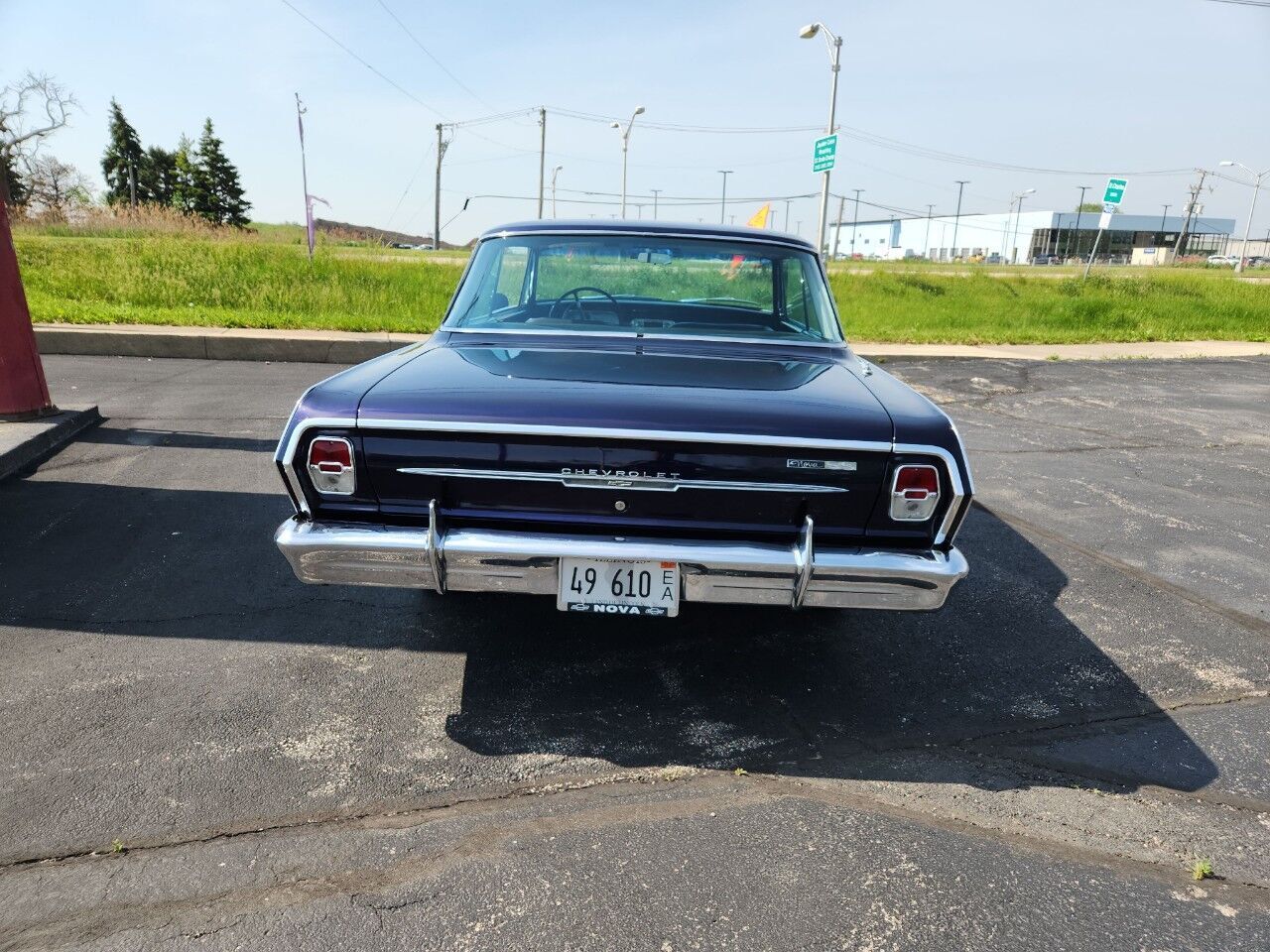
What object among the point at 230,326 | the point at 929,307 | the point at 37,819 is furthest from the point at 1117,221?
the point at 37,819

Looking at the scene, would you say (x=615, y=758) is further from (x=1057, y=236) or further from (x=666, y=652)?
(x=1057, y=236)

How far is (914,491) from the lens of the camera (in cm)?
255

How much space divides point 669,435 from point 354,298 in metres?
12.6

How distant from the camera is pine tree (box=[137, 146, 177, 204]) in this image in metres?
60.2

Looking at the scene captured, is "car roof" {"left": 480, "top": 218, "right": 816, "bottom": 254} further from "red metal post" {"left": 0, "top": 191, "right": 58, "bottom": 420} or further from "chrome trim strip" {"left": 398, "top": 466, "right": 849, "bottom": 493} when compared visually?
"red metal post" {"left": 0, "top": 191, "right": 58, "bottom": 420}

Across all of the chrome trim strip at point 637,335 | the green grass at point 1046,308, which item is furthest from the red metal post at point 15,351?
the green grass at point 1046,308

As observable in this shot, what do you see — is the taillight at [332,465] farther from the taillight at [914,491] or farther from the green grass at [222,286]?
the green grass at [222,286]

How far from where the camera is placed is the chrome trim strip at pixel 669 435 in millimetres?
2461

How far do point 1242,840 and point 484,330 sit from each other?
3.14 m

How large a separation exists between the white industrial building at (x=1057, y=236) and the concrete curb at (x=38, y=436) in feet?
263

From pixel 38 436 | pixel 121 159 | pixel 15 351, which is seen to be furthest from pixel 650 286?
pixel 121 159

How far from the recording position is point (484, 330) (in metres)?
3.57

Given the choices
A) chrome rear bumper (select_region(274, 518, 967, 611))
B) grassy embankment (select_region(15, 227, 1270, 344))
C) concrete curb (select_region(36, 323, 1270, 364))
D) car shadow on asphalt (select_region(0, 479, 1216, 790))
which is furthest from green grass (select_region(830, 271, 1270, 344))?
chrome rear bumper (select_region(274, 518, 967, 611))

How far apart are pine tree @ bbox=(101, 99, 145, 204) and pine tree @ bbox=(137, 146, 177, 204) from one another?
278mm
